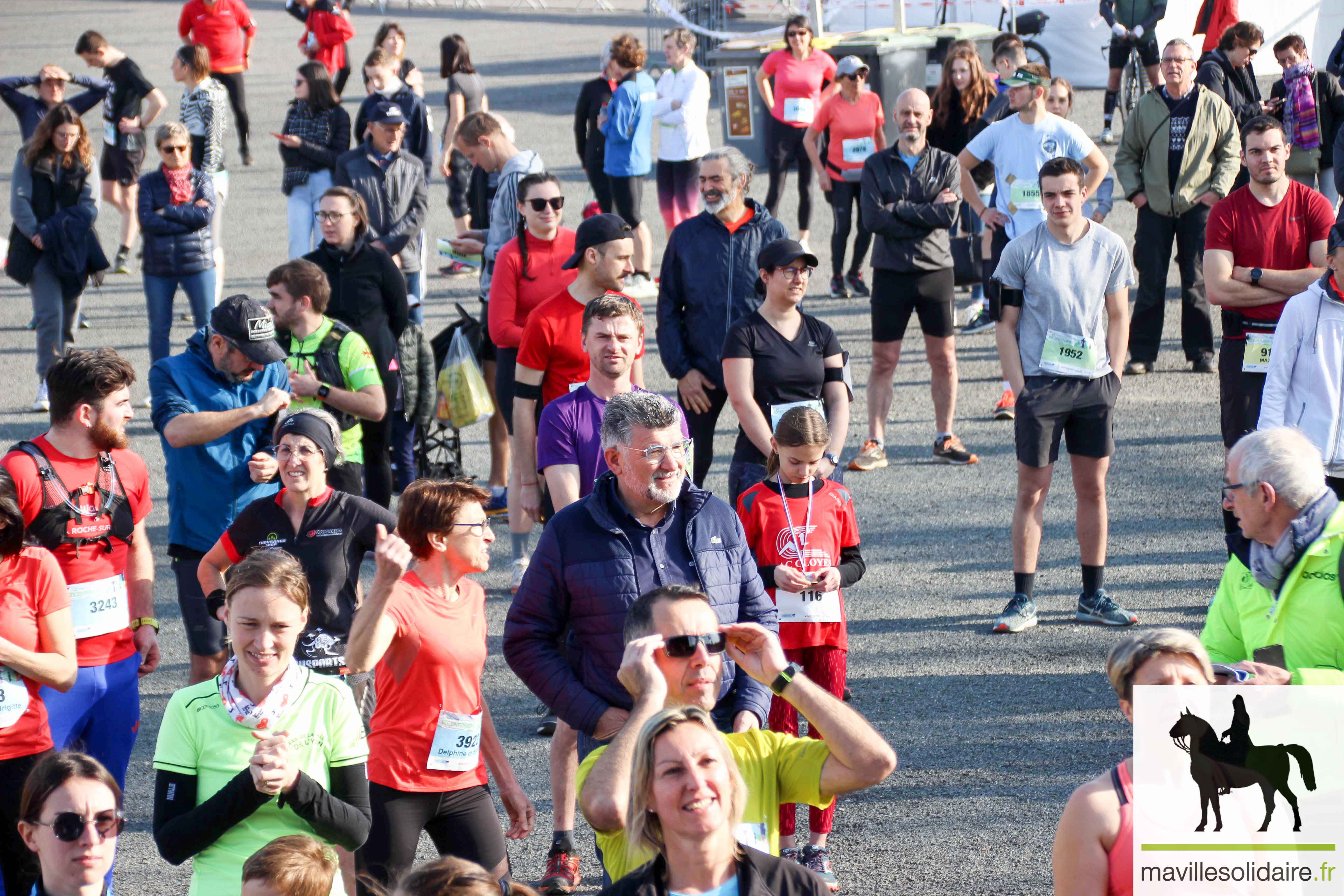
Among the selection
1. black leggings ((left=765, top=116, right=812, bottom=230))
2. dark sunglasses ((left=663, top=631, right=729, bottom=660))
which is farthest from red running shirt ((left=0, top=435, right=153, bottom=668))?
black leggings ((left=765, top=116, right=812, bottom=230))

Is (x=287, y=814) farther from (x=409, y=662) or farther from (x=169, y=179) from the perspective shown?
(x=169, y=179)

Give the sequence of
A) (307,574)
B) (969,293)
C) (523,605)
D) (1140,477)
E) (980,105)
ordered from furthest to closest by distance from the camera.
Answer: (969,293) → (980,105) → (1140,477) → (307,574) → (523,605)

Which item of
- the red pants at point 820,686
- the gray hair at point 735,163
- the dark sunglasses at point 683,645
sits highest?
the gray hair at point 735,163

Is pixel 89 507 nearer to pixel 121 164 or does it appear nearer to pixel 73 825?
pixel 73 825

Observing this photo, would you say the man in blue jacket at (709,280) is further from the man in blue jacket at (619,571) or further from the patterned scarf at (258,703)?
the patterned scarf at (258,703)

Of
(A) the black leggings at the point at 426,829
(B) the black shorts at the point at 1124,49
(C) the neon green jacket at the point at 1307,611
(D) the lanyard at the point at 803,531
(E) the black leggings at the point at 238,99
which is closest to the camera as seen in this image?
(C) the neon green jacket at the point at 1307,611

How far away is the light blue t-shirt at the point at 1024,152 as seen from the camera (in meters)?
9.32

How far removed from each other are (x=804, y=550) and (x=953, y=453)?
4322mm

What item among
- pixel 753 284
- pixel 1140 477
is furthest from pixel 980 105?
pixel 753 284

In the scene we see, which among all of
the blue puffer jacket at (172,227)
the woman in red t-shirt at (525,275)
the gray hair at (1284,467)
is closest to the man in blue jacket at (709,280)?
the woman in red t-shirt at (525,275)

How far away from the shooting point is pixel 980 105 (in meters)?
11.4

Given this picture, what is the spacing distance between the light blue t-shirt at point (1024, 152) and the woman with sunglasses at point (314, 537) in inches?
222

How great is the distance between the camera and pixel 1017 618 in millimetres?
6973

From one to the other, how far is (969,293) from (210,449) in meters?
9.11
